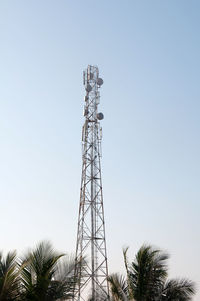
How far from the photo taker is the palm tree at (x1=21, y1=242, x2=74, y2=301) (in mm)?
8391

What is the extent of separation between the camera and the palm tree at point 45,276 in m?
→ 8.39

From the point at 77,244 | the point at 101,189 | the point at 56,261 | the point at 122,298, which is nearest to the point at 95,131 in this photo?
the point at 101,189

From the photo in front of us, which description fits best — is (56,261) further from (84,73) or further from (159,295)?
(84,73)

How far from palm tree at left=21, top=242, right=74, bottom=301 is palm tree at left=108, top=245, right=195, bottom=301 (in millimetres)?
4085

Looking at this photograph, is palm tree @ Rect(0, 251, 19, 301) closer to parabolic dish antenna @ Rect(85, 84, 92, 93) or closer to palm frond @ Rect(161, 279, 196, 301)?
palm frond @ Rect(161, 279, 196, 301)

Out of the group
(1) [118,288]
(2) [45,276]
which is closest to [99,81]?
(1) [118,288]

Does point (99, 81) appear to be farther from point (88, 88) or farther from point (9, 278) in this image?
point (9, 278)

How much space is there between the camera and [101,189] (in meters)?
24.5

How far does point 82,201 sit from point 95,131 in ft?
18.3

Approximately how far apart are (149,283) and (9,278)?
19.2 feet

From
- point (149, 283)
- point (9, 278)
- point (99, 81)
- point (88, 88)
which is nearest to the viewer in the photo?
point (9, 278)

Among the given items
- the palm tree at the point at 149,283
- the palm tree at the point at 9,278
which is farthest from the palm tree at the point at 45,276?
the palm tree at the point at 149,283

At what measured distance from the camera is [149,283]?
477 inches

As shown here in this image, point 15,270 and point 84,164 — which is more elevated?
point 84,164
